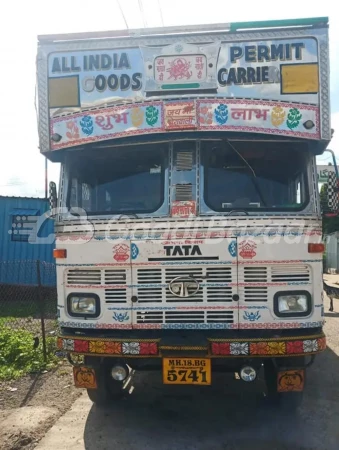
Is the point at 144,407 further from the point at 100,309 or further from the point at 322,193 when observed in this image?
the point at 322,193

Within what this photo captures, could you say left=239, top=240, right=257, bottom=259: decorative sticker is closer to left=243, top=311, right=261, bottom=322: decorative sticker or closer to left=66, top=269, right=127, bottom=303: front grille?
left=243, top=311, right=261, bottom=322: decorative sticker

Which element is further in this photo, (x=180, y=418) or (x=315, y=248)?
(x=180, y=418)

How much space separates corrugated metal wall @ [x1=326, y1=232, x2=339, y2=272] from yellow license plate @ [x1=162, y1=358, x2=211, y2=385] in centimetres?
2299

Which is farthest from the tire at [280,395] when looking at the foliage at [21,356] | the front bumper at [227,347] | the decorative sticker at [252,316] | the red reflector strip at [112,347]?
the foliage at [21,356]

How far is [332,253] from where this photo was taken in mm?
27203

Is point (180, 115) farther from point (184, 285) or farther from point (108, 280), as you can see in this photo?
point (108, 280)

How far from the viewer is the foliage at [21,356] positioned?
6.09 metres

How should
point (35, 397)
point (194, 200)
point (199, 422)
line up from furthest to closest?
point (35, 397) → point (199, 422) → point (194, 200)

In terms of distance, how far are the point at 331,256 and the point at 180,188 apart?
25.5m

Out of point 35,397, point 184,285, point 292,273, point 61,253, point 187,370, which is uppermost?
point 61,253

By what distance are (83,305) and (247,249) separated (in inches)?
64.9

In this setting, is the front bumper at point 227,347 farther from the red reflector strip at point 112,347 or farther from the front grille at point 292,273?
the front grille at point 292,273

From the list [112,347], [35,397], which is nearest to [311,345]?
[112,347]

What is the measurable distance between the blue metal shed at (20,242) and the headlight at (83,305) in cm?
877
